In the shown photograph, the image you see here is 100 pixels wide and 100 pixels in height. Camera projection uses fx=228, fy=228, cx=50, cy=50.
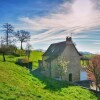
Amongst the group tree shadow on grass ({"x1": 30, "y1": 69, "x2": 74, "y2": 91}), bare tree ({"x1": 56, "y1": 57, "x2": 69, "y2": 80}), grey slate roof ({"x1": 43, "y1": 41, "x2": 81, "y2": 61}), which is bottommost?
tree shadow on grass ({"x1": 30, "y1": 69, "x2": 74, "y2": 91})

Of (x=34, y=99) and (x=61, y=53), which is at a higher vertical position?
(x=61, y=53)

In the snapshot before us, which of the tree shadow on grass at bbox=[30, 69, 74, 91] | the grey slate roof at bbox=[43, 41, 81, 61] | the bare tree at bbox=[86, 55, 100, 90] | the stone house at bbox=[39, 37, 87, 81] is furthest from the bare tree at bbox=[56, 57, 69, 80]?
the tree shadow on grass at bbox=[30, 69, 74, 91]

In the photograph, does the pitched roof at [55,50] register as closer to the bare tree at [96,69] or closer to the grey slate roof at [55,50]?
the grey slate roof at [55,50]

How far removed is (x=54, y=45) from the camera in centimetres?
6856

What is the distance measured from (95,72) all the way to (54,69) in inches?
595

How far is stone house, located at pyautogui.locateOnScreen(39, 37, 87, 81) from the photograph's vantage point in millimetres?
61844

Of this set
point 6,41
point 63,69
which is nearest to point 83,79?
point 63,69

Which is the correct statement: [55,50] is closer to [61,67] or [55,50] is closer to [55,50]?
[55,50]

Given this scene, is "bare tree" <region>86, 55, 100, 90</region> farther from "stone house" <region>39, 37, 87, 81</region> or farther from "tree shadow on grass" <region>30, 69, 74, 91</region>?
"stone house" <region>39, 37, 87, 81</region>

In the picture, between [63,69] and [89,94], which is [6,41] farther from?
[89,94]

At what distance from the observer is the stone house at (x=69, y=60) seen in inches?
2435

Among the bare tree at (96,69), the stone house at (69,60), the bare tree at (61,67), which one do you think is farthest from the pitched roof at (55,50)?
the bare tree at (96,69)

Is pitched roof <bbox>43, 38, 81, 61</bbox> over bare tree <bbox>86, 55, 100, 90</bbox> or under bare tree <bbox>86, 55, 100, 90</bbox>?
over

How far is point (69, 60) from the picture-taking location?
6372 cm
